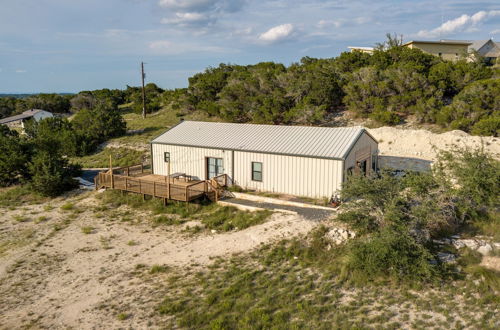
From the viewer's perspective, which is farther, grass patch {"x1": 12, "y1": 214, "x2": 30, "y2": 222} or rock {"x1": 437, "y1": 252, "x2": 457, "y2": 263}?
grass patch {"x1": 12, "y1": 214, "x2": 30, "y2": 222}

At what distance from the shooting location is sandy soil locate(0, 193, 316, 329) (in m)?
11.3

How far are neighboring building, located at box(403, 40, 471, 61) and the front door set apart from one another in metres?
41.0

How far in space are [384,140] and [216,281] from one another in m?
21.3

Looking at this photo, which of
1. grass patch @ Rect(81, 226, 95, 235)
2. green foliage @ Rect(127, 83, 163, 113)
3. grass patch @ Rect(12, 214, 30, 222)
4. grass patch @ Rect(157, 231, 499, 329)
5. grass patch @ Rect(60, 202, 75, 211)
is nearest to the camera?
grass patch @ Rect(157, 231, 499, 329)

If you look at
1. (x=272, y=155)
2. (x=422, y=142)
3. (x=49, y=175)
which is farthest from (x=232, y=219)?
(x=422, y=142)

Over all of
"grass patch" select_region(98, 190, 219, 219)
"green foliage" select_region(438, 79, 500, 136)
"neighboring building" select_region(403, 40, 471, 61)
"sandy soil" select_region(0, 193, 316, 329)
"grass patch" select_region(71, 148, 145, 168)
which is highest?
"neighboring building" select_region(403, 40, 471, 61)

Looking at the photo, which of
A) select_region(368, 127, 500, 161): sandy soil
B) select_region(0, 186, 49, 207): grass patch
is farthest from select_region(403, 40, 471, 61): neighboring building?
select_region(0, 186, 49, 207): grass patch

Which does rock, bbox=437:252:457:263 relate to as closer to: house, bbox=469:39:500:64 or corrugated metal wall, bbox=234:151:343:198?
corrugated metal wall, bbox=234:151:343:198

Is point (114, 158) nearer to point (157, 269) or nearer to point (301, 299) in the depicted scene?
point (157, 269)

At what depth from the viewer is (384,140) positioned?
29.6 meters

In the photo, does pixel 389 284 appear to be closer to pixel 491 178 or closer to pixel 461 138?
pixel 491 178

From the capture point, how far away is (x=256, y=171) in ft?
66.7

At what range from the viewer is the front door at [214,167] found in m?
21.5

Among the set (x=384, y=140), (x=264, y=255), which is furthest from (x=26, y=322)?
(x=384, y=140)
